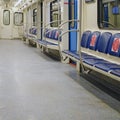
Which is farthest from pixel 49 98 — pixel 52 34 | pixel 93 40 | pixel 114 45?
pixel 52 34

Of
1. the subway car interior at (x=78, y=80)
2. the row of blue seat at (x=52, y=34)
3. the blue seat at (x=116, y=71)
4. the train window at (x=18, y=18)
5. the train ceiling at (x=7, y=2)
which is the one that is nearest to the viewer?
the subway car interior at (x=78, y=80)

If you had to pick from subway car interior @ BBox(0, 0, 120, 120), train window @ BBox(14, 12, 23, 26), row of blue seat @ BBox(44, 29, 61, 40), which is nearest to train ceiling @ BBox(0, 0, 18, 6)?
train window @ BBox(14, 12, 23, 26)

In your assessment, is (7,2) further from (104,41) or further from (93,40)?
(104,41)

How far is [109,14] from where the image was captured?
5.10 meters

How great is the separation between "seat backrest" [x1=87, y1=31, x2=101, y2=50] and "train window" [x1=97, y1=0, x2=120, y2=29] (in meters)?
0.17

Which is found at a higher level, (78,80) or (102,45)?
(102,45)

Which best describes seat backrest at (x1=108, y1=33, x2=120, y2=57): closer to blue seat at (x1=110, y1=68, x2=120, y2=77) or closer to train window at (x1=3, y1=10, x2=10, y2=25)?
blue seat at (x1=110, y1=68, x2=120, y2=77)

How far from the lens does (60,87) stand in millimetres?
4750

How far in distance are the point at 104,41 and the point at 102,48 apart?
5.8 inches

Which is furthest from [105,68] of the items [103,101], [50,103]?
[50,103]

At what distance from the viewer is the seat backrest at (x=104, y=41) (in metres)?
4.77

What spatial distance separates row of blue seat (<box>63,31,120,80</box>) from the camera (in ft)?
13.4

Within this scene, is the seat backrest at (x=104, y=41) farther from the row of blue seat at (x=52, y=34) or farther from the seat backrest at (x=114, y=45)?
the row of blue seat at (x=52, y=34)

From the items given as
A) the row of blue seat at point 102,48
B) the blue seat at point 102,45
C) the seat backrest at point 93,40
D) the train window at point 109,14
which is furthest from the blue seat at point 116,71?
the seat backrest at point 93,40
